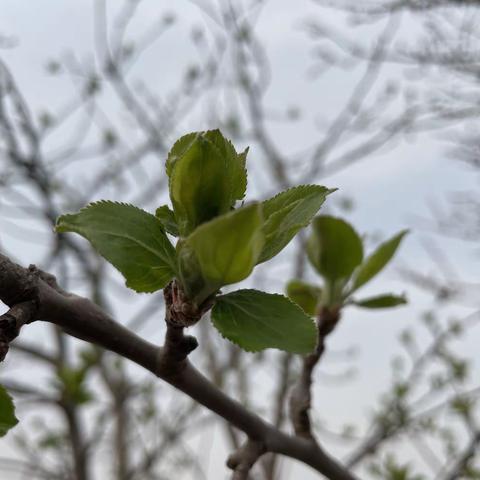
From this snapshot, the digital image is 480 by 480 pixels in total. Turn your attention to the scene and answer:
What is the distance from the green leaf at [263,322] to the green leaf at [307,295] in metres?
0.35

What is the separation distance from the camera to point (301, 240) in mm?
2926

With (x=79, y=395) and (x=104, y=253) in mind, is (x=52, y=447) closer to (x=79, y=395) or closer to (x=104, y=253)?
(x=79, y=395)

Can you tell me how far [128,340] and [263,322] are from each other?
12cm

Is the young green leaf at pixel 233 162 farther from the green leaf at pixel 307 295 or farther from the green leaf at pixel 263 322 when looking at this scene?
the green leaf at pixel 307 295

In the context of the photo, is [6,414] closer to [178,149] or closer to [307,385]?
[178,149]

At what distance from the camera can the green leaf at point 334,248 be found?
0.78 m

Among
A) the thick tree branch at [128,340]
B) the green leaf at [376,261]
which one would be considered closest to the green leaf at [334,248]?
the green leaf at [376,261]

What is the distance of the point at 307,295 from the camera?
35.2 inches

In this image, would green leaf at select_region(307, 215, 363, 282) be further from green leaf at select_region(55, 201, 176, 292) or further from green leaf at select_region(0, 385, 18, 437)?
green leaf at select_region(0, 385, 18, 437)

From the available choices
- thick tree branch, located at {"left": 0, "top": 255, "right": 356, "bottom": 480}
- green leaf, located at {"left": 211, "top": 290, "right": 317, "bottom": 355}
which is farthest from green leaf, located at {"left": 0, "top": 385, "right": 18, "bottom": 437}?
green leaf, located at {"left": 211, "top": 290, "right": 317, "bottom": 355}

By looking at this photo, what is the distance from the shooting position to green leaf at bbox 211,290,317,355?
52cm

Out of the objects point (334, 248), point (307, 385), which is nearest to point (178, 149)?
point (334, 248)

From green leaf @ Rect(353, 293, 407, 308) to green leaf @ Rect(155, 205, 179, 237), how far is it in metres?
0.37

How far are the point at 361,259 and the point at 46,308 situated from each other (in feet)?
1.38
